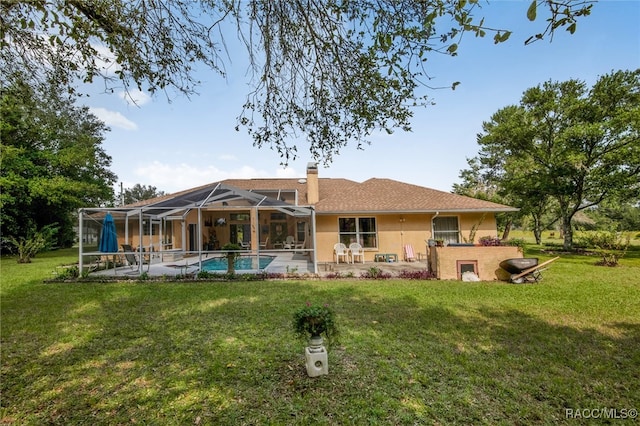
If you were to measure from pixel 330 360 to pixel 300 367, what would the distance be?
1.51 ft

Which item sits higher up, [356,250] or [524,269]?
[356,250]

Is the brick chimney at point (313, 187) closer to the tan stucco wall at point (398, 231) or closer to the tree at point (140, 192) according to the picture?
the tan stucco wall at point (398, 231)

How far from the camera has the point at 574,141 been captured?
1961cm

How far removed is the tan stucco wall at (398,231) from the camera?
15906 mm

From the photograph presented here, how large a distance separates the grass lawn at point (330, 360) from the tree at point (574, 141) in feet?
49.2

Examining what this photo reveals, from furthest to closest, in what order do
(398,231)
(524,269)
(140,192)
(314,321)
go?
(140,192), (398,231), (524,269), (314,321)

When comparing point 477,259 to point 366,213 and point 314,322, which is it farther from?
point 314,322

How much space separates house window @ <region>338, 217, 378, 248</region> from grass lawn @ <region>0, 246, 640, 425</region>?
8.01 m

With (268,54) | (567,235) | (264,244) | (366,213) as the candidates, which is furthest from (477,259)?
(567,235)

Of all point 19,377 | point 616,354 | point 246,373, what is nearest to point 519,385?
point 616,354

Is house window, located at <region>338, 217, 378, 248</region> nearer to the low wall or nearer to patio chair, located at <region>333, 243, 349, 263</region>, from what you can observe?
patio chair, located at <region>333, 243, 349, 263</region>

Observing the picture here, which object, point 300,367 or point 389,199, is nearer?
point 300,367

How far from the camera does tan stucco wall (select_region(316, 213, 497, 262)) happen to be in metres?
15.9

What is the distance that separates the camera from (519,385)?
357 cm
